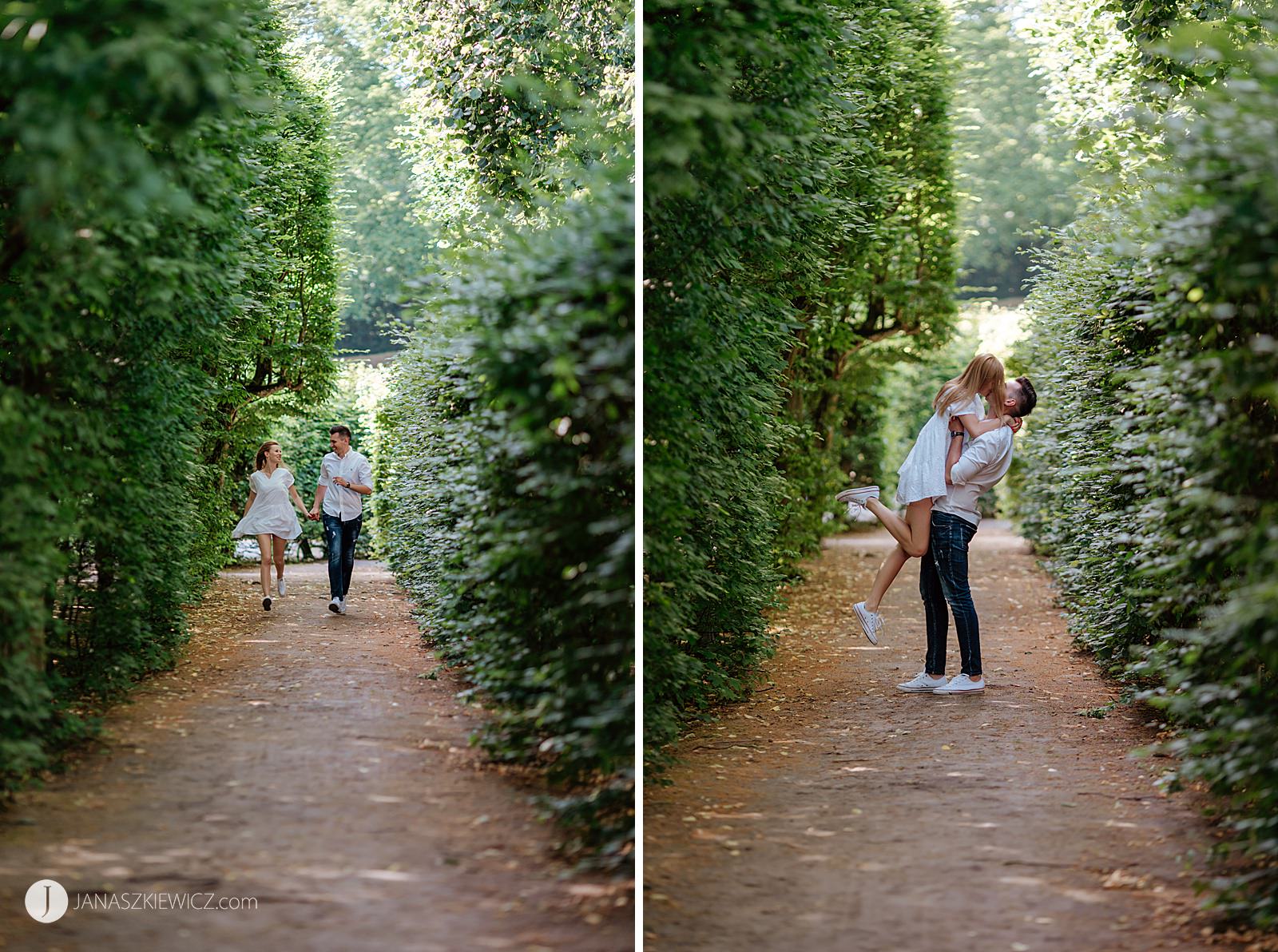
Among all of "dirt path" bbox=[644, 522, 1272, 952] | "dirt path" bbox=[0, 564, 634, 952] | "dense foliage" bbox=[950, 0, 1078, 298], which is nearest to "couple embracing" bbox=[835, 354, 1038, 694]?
"dirt path" bbox=[644, 522, 1272, 952]

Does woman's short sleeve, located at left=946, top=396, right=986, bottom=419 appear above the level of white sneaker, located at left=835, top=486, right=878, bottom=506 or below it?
above

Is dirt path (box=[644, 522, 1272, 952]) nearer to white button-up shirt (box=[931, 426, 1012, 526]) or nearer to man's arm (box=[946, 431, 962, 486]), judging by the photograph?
white button-up shirt (box=[931, 426, 1012, 526])

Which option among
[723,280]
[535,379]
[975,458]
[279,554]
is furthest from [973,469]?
[279,554]

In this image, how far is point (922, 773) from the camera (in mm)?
4523

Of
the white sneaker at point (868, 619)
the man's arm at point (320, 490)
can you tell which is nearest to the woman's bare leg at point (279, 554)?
the man's arm at point (320, 490)

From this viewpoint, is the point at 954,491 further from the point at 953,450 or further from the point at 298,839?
the point at 298,839

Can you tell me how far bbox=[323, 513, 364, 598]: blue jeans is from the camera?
464 centimetres

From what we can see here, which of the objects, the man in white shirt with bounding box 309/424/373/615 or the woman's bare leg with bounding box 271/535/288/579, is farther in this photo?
the woman's bare leg with bounding box 271/535/288/579

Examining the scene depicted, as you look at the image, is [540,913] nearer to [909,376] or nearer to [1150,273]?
[1150,273]

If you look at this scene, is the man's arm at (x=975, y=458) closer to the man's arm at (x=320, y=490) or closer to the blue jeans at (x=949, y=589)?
the blue jeans at (x=949, y=589)

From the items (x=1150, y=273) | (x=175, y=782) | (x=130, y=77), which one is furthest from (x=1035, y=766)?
(x=130, y=77)

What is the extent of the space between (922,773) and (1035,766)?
47 centimetres

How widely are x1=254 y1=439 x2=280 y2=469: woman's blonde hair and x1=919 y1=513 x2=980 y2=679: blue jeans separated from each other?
3.14 metres

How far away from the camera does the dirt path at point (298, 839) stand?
2789 millimetres
